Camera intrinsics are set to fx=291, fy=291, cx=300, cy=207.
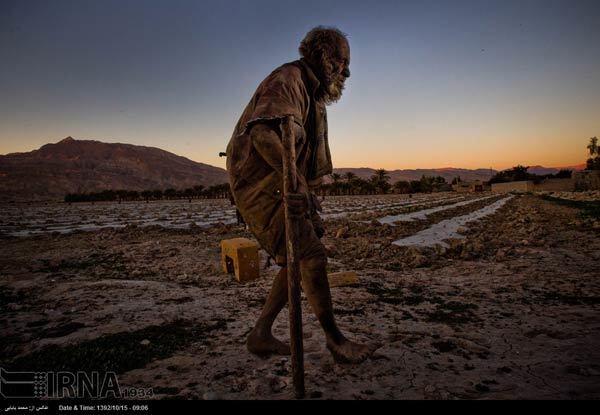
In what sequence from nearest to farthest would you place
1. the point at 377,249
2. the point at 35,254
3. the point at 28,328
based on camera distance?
the point at 28,328
the point at 377,249
the point at 35,254

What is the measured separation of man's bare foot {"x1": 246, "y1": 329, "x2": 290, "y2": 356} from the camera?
1.81m

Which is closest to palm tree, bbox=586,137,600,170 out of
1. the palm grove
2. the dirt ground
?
the palm grove

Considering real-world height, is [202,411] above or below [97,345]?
above

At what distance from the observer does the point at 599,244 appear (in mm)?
5027

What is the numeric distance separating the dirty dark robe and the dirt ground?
755 millimetres

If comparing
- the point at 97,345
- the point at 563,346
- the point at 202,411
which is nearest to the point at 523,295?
the point at 563,346

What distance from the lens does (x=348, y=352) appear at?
166 centimetres

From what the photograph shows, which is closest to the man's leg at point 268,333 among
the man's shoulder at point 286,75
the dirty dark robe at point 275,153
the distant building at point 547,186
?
the dirty dark robe at point 275,153

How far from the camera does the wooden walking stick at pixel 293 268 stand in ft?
4.50

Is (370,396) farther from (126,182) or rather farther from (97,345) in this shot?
(126,182)

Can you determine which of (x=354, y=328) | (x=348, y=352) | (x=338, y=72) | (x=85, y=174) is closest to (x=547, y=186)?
(x=354, y=328)

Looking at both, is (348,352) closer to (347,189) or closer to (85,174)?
(347,189)

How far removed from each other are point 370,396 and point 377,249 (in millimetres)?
4203

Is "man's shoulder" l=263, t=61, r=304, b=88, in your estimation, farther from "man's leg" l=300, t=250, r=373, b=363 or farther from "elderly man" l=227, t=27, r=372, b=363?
"man's leg" l=300, t=250, r=373, b=363
